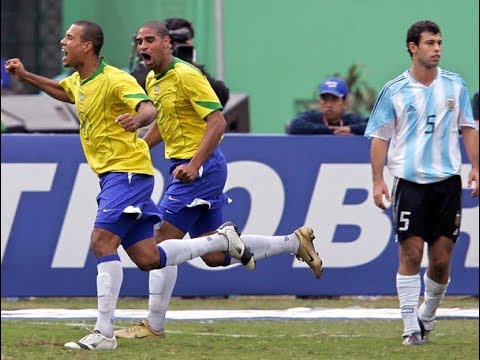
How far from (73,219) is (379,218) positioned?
2.90 m

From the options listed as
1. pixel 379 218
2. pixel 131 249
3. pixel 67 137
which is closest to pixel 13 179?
pixel 67 137

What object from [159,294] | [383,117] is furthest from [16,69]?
[383,117]

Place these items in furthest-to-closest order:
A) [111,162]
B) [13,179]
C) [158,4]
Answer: [158,4] < [13,179] < [111,162]

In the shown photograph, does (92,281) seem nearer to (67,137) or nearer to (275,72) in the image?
(67,137)

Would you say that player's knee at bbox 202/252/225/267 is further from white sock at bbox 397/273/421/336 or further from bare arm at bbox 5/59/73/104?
bare arm at bbox 5/59/73/104

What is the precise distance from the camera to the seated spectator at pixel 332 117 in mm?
16625

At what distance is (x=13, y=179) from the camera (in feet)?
53.3

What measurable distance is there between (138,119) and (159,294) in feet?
5.84

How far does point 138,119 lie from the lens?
10828 mm

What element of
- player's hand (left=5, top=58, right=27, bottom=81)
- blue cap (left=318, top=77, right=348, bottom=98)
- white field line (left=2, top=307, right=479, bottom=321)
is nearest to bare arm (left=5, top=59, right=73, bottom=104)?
player's hand (left=5, top=58, right=27, bottom=81)

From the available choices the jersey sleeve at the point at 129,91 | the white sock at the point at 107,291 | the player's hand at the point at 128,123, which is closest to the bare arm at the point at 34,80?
the jersey sleeve at the point at 129,91

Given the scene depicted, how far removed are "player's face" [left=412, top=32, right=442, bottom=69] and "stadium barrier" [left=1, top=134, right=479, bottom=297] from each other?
4.66 meters

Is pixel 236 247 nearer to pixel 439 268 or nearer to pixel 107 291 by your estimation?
pixel 107 291

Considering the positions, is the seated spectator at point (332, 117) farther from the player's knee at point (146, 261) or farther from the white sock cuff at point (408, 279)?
the player's knee at point (146, 261)
